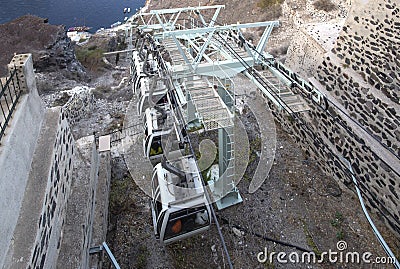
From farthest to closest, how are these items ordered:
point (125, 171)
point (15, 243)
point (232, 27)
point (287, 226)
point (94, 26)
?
point (94, 26), point (125, 171), point (232, 27), point (287, 226), point (15, 243)

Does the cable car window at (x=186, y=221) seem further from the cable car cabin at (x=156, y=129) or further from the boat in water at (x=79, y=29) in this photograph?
the boat in water at (x=79, y=29)

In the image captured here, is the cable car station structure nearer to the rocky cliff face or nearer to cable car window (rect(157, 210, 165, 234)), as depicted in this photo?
cable car window (rect(157, 210, 165, 234))

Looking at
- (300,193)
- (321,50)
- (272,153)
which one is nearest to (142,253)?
(300,193)

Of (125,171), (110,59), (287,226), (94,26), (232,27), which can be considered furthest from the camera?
(94,26)

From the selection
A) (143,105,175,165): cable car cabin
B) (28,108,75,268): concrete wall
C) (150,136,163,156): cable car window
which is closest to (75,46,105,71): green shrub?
(143,105,175,165): cable car cabin

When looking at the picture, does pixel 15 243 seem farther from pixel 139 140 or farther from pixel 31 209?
pixel 139 140

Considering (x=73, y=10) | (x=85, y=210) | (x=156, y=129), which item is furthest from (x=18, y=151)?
(x=73, y=10)
